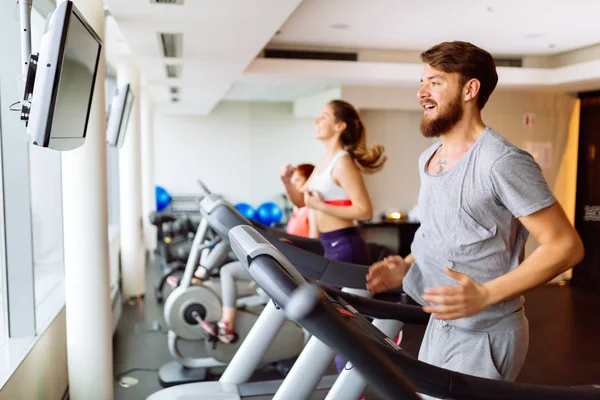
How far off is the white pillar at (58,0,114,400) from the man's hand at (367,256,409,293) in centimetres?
181

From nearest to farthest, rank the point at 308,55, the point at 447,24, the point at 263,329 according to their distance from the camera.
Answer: the point at 263,329 < the point at 447,24 < the point at 308,55

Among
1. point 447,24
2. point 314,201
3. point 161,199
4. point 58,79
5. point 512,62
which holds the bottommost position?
point 161,199

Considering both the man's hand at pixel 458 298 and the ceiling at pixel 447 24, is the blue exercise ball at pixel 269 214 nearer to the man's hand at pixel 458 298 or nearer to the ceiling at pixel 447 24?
the ceiling at pixel 447 24

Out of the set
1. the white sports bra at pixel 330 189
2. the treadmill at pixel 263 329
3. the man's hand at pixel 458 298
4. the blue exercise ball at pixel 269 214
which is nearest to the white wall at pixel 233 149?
the blue exercise ball at pixel 269 214

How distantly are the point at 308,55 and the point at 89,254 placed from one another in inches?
161

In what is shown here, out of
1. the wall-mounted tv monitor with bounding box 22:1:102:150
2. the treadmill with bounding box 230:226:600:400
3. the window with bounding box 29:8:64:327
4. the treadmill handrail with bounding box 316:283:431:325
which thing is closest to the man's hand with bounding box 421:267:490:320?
the treadmill with bounding box 230:226:600:400

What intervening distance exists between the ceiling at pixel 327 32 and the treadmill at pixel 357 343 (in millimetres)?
2242

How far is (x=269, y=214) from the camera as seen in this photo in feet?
34.6

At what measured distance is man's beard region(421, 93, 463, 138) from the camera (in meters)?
1.59

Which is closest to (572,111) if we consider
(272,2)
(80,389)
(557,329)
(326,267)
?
(557,329)

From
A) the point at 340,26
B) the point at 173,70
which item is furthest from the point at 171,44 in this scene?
the point at 340,26

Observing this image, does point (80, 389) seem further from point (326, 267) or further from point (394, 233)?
point (394, 233)

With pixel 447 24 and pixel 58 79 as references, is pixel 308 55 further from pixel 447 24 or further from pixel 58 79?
pixel 58 79

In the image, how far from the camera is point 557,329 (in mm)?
5383
